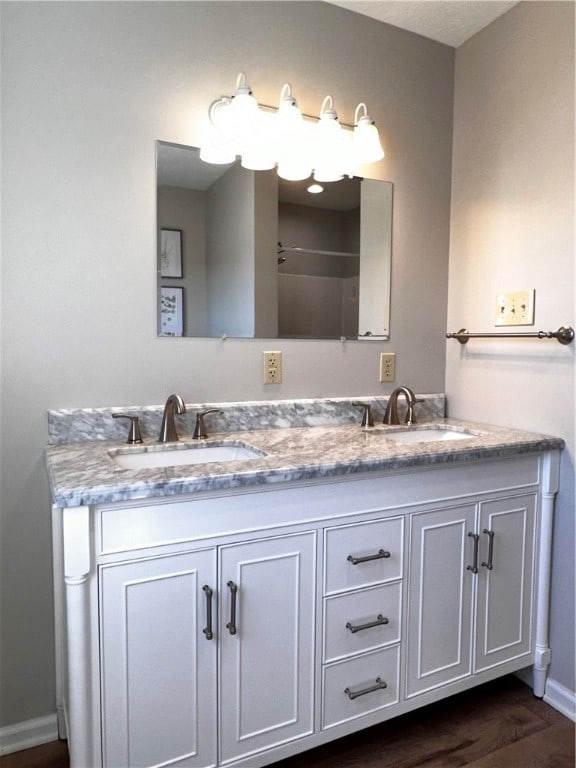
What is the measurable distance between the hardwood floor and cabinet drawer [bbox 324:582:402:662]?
1.13 feet

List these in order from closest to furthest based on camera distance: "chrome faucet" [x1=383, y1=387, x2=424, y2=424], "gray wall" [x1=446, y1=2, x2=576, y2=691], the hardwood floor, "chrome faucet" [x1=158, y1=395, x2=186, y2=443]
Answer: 1. the hardwood floor
2. "chrome faucet" [x1=158, y1=395, x2=186, y2=443]
3. "gray wall" [x1=446, y1=2, x2=576, y2=691]
4. "chrome faucet" [x1=383, y1=387, x2=424, y2=424]

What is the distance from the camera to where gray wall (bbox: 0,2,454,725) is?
1.44 m

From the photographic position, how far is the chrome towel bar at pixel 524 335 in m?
1.63

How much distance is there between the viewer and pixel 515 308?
184cm

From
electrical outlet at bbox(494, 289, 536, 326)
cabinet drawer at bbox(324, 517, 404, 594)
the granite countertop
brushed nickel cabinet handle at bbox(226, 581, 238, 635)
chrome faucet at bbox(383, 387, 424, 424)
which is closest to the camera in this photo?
the granite countertop

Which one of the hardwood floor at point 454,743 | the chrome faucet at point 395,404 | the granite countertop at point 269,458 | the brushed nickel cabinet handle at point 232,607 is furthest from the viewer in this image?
the chrome faucet at point 395,404

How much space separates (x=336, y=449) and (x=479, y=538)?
553 mm

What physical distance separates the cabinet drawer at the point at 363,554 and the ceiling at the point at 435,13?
1.78 meters

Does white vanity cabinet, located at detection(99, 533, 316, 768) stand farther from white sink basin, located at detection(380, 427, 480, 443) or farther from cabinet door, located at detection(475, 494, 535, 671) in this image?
white sink basin, located at detection(380, 427, 480, 443)

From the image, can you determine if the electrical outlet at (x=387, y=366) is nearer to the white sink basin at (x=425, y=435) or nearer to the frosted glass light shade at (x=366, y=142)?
the white sink basin at (x=425, y=435)

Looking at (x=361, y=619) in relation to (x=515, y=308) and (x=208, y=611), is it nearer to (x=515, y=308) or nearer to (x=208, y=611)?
(x=208, y=611)

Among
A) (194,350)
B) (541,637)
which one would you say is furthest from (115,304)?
(541,637)

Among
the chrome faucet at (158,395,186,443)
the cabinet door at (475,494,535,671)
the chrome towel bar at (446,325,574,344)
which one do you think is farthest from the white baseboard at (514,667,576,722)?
the chrome faucet at (158,395,186,443)

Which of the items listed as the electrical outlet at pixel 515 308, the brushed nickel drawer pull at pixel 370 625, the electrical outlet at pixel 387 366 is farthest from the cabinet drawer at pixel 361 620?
the electrical outlet at pixel 515 308
